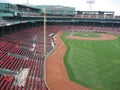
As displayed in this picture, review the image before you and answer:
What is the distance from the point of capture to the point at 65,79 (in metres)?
20.1

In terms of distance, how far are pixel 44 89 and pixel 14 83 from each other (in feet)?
10.6

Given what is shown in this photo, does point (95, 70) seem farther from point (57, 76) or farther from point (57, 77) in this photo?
point (57, 77)

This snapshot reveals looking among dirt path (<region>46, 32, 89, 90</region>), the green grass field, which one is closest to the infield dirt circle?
dirt path (<region>46, 32, 89, 90</region>)

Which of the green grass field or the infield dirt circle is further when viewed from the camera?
the green grass field

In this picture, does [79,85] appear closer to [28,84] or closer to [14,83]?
[28,84]

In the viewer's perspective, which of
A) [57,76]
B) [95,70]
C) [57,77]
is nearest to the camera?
[57,77]

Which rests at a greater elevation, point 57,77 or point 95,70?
point 95,70

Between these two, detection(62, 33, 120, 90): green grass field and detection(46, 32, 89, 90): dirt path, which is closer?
detection(46, 32, 89, 90): dirt path

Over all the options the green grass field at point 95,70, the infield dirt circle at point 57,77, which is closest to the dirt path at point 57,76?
the infield dirt circle at point 57,77

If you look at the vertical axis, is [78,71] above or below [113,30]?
below

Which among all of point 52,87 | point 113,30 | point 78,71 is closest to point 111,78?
point 78,71

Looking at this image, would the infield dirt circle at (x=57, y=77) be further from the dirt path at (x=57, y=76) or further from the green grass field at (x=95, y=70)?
the green grass field at (x=95, y=70)

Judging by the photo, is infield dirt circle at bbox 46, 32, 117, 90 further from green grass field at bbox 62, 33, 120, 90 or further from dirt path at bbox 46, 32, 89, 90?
green grass field at bbox 62, 33, 120, 90

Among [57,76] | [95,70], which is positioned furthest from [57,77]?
[95,70]
